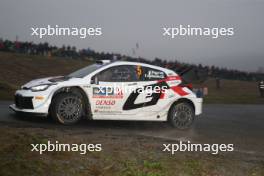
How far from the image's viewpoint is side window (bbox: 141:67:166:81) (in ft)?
30.4

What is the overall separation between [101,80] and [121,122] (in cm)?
161

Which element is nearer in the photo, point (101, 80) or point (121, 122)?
point (101, 80)

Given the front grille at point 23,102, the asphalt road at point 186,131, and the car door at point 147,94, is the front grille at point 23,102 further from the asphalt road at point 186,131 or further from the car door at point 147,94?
the car door at point 147,94

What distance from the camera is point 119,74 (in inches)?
355

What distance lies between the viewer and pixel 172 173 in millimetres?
5469

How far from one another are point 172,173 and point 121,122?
182 inches

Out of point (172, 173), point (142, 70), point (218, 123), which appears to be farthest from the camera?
point (218, 123)

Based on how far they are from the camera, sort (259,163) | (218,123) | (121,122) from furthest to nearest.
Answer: (218,123)
(121,122)
(259,163)

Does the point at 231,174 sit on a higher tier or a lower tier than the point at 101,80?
lower

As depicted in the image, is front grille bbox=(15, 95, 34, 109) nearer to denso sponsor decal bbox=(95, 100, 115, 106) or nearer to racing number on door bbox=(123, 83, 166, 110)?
denso sponsor decal bbox=(95, 100, 115, 106)

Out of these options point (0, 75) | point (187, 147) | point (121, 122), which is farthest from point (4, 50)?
point (187, 147)

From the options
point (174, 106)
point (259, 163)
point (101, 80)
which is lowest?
point (259, 163)

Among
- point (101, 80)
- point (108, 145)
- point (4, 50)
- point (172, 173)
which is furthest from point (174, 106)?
point (4, 50)

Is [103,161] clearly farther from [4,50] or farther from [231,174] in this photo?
[4,50]
